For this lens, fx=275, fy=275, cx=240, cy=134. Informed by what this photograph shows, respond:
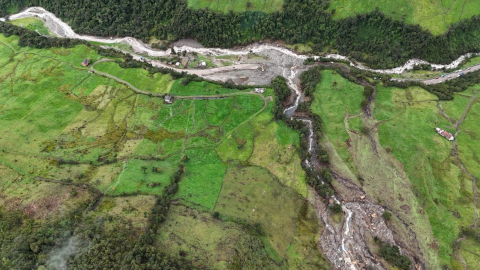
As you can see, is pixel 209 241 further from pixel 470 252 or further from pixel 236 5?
pixel 236 5

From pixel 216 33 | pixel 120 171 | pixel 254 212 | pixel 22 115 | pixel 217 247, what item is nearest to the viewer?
pixel 217 247

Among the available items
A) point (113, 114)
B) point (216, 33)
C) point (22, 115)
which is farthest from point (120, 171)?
point (216, 33)

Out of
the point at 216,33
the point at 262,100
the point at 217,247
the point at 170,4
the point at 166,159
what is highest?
the point at 170,4

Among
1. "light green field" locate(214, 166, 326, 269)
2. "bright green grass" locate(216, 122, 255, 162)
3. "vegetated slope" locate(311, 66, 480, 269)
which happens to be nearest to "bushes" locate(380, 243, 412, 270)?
"vegetated slope" locate(311, 66, 480, 269)

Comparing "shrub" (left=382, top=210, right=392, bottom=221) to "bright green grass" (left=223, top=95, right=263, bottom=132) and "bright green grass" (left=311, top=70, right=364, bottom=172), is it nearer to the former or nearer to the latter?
"bright green grass" (left=311, top=70, right=364, bottom=172)

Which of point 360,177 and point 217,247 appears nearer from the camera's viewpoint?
point 217,247

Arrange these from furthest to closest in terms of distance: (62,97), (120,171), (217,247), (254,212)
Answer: (62,97) → (120,171) → (254,212) → (217,247)

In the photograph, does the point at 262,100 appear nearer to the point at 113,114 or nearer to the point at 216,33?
the point at 216,33
